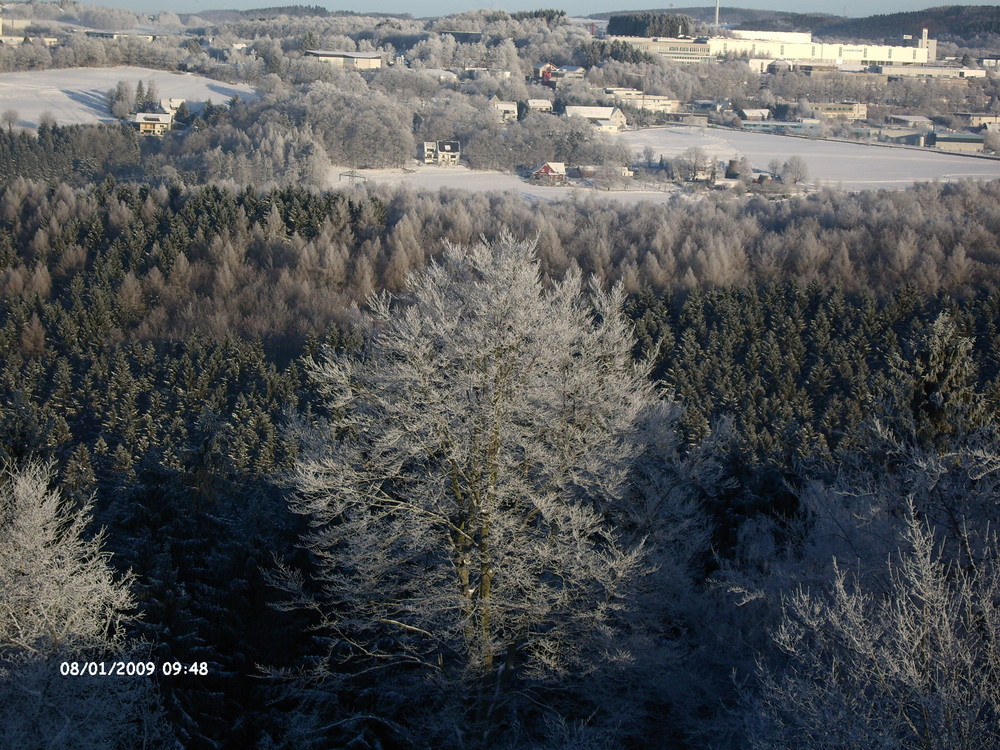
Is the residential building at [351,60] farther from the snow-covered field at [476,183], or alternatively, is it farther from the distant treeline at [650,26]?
the snow-covered field at [476,183]

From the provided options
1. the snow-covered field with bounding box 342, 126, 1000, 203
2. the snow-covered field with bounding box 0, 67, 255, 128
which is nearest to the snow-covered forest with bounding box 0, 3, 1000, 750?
the snow-covered field with bounding box 342, 126, 1000, 203

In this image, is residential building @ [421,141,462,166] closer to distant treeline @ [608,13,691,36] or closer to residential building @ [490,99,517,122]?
residential building @ [490,99,517,122]

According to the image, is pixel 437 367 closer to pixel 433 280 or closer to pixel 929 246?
pixel 433 280

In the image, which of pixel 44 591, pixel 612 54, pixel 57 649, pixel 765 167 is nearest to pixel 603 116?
pixel 765 167

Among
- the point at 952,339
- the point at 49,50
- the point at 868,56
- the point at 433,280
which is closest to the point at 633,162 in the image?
the point at 952,339

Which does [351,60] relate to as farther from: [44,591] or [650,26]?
[44,591]
